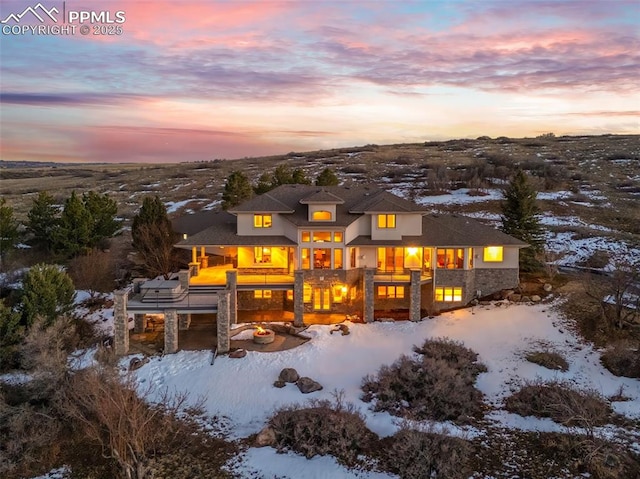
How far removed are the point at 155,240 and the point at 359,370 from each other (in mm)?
18408

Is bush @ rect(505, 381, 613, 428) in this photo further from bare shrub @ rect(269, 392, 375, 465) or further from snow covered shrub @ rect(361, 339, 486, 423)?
bare shrub @ rect(269, 392, 375, 465)

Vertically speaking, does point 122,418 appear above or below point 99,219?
below

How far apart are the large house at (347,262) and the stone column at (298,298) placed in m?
0.06

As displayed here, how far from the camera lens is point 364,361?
1006 inches

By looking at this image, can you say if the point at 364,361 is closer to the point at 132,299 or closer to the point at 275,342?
the point at 275,342

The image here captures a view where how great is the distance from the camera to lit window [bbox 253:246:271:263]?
33688mm

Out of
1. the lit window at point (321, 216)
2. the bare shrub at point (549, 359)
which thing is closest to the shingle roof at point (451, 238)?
the lit window at point (321, 216)

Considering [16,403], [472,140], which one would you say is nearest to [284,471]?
[16,403]

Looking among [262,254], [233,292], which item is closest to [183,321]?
[233,292]

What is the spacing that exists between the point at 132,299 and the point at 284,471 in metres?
15.0

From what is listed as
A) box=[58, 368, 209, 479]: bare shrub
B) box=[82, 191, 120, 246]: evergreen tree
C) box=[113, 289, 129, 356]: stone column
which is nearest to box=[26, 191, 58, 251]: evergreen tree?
box=[82, 191, 120, 246]: evergreen tree

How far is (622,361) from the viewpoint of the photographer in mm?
23594

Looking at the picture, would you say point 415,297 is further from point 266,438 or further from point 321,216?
point 266,438

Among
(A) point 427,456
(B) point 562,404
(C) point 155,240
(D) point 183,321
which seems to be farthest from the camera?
(C) point 155,240
